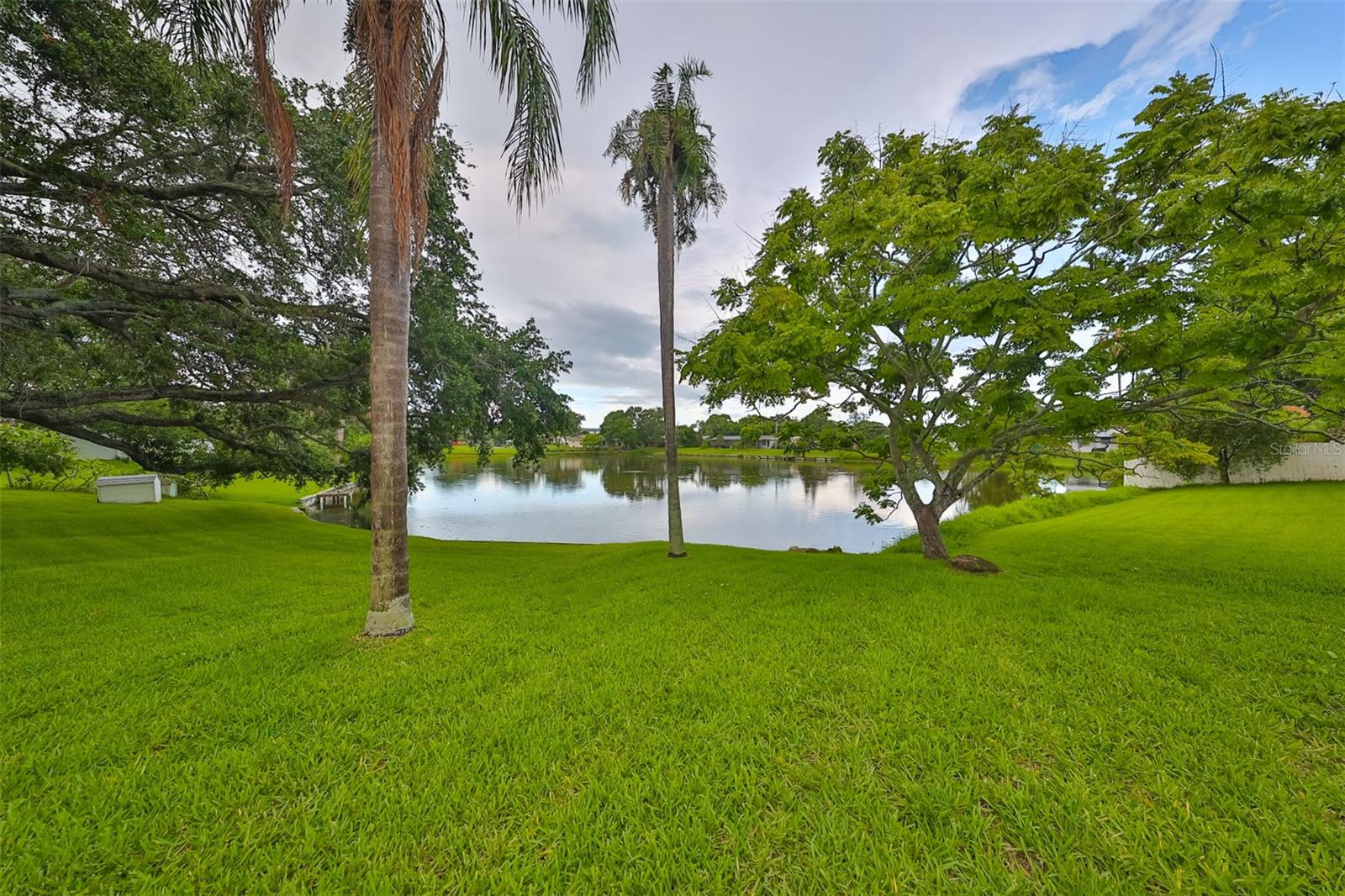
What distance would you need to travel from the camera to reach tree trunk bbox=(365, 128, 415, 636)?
4.13 metres

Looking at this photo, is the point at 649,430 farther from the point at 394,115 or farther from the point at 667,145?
the point at 394,115

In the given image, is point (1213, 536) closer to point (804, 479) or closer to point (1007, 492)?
point (1007, 492)

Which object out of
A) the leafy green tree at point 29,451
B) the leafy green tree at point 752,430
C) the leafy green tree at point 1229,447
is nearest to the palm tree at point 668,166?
the leafy green tree at point 752,430

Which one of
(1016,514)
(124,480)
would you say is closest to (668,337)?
(1016,514)

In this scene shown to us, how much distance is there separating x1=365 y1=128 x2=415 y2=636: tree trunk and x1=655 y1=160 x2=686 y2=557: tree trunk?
5.09 m

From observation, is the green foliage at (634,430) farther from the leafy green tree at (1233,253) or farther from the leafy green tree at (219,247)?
the leafy green tree at (1233,253)

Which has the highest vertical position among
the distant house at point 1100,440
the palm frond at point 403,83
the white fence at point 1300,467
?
the palm frond at point 403,83

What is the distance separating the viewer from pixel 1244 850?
1.88 meters

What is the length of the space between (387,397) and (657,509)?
60.4ft

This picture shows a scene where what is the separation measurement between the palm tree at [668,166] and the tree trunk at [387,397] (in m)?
5.10

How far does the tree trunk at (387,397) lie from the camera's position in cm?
413

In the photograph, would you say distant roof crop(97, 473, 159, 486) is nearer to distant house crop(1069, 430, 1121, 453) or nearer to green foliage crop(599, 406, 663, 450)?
distant house crop(1069, 430, 1121, 453)

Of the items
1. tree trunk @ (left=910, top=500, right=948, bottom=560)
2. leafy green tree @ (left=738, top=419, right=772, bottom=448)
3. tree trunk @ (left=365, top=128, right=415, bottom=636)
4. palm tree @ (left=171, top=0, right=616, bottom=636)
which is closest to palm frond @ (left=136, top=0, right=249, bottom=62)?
palm tree @ (left=171, top=0, right=616, bottom=636)

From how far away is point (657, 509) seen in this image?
22109 millimetres
